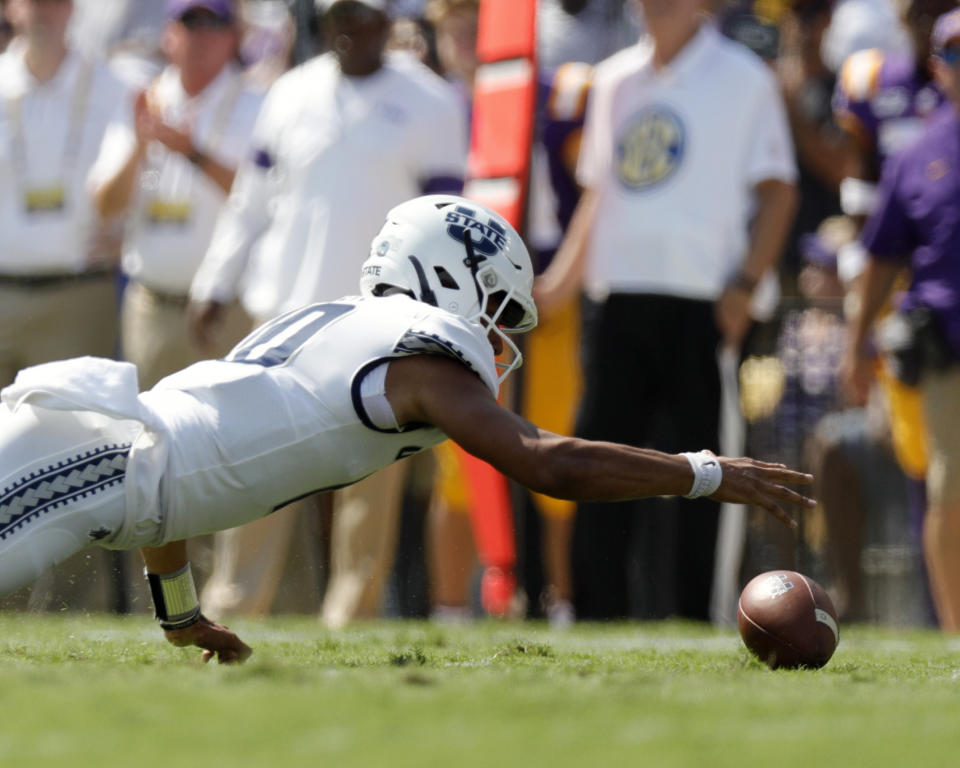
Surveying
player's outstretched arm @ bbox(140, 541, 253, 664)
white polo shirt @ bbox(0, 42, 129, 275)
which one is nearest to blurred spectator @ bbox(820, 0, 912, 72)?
white polo shirt @ bbox(0, 42, 129, 275)

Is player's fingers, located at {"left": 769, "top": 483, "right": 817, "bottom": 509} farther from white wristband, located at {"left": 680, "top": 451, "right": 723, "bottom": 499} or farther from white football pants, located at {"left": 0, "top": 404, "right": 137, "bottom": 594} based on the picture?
white football pants, located at {"left": 0, "top": 404, "right": 137, "bottom": 594}

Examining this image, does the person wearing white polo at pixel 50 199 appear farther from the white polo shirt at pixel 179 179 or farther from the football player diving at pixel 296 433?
the football player diving at pixel 296 433

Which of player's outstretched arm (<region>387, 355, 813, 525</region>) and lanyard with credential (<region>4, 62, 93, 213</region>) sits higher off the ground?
lanyard with credential (<region>4, 62, 93, 213</region>)

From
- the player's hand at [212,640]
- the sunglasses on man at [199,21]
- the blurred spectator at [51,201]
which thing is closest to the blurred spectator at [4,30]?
the blurred spectator at [51,201]

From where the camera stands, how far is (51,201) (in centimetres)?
868

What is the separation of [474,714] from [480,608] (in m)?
5.59

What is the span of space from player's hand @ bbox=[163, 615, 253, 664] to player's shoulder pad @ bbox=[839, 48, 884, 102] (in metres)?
4.41

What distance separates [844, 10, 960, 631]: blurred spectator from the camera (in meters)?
7.55

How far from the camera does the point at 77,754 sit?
3121 millimetres

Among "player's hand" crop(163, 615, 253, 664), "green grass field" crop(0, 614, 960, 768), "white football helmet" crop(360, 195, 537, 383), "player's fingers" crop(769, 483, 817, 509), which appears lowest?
"player's hand" crop(163, 615, 253, 664)

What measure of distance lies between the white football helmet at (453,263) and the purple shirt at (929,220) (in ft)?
10.2

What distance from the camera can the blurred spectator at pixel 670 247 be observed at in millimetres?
7789

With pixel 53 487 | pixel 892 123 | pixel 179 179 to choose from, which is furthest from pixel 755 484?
pixel 179 179

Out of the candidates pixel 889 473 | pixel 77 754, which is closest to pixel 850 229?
pixel 889 473
